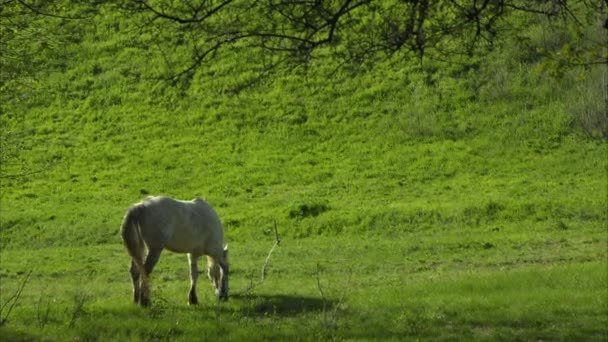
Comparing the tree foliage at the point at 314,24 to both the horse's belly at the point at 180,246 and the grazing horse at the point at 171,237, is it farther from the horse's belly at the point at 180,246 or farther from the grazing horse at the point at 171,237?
the horse's belly at the point at 180,246

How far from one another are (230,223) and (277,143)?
12.0 m

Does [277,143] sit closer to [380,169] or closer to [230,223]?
[380,169]

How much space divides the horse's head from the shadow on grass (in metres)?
0.23

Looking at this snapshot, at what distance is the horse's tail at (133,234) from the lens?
45.6ft

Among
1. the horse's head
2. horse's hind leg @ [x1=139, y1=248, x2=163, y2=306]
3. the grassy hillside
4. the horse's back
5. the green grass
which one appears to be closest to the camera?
the green grass

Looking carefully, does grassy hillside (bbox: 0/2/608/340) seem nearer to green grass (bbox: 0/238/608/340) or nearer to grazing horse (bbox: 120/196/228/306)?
green grass (bbox: 0/238/608/340)

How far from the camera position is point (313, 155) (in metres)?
40.0

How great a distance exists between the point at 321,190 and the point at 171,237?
20671mm

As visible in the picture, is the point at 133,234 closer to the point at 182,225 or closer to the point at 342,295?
the point at 182,225

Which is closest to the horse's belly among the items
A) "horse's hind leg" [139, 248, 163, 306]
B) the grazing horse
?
the grazing horse

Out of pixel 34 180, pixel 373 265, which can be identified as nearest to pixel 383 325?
pixel 373 265

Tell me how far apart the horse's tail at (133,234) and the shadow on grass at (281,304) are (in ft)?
5.67

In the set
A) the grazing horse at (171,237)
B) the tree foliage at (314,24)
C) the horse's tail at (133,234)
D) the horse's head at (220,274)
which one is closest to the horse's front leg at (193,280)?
the grazing horse at (171,237)

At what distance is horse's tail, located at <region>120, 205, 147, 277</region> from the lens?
13.9 m
